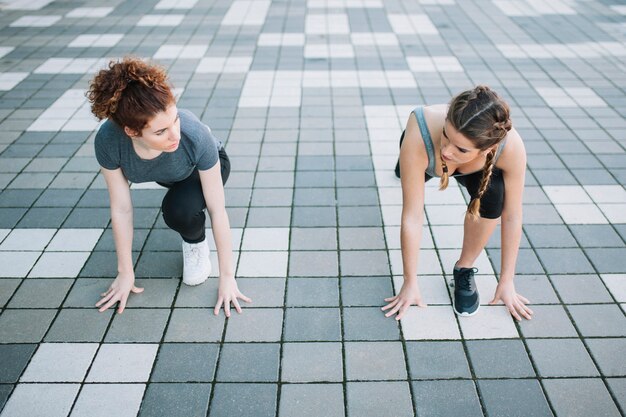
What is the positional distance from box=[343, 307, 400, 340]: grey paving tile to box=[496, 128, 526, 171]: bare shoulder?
0.97 meters

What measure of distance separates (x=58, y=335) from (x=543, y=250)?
9.15ft

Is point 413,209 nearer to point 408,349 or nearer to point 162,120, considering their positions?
point 408,349

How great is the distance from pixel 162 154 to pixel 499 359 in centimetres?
189

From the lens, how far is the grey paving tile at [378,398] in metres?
2.09

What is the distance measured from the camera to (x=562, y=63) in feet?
18.8

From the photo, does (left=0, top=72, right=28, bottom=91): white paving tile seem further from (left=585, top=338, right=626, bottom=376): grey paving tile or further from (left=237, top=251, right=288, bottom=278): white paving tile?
(left=585, top=338, right=626, bottom=376): grey paving tile

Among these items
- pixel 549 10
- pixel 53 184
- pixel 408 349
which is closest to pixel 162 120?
pixel 408 349

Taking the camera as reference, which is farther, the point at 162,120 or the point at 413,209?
the point at 413,209

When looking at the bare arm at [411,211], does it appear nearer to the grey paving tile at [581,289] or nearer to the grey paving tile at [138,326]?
the grey paving tile at [581,289]

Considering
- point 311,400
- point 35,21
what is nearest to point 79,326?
point 311,400

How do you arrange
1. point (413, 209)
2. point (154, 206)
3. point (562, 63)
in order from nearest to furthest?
point (413, 209), point (154, 206), point (562, 63)

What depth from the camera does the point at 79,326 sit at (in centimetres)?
249

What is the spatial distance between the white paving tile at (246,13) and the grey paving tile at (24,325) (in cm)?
566

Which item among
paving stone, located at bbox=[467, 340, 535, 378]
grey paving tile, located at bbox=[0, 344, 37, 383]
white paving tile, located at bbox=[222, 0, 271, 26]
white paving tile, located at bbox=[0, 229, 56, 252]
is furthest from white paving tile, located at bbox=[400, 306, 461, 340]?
white paving tile, located at bbox=[222, 0, 271, 26]
